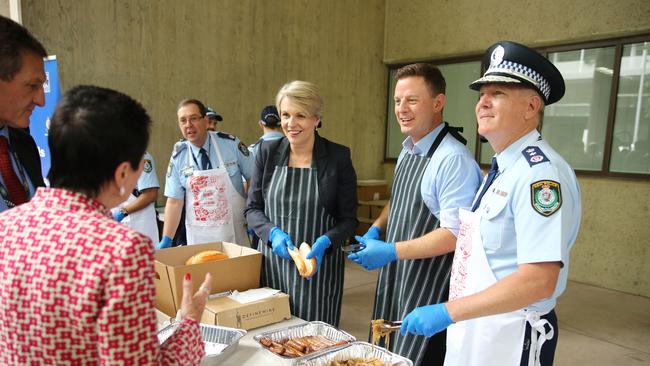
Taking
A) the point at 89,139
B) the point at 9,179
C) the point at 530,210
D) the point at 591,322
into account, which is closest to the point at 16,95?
the point at 9,179

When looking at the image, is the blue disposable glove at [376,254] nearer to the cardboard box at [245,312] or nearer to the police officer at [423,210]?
the police officer at [423,210]

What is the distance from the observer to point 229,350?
4.44 feet

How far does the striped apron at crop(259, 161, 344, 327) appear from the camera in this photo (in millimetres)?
2006

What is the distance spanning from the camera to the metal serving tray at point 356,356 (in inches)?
52.6

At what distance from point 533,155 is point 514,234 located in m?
0.24

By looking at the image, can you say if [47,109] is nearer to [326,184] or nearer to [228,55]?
[326,184]

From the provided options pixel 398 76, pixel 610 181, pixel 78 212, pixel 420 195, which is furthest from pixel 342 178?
pixel 610 181

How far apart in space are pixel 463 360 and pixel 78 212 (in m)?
1.23

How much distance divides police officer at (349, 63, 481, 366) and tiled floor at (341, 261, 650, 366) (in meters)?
1.66

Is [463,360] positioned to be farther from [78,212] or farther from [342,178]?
[78,212]

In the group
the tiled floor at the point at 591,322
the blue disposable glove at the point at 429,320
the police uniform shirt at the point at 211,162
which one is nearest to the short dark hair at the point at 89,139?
the blue disposable glove at the point at 429,320

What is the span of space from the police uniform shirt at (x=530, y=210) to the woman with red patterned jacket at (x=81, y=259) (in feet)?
3.20

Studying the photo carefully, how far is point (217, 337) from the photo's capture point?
1429 millimetres

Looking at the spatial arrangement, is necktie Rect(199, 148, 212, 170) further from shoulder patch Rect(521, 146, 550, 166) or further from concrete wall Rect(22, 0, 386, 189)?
shoulder patch Rect(521, 146, 550, 166)
